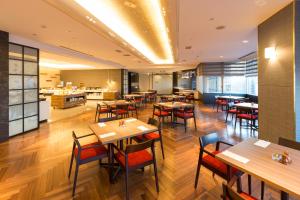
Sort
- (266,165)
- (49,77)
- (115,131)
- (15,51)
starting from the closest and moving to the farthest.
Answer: (266,165) → (115,131) → (15,51) → (49,77)

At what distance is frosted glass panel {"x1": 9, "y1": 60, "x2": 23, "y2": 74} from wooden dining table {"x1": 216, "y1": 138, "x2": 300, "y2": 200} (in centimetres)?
574

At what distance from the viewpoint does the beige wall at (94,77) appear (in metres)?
14.8

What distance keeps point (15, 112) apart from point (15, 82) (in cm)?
90

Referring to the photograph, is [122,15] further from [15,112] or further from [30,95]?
[15,112]

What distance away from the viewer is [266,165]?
1504 millimetres

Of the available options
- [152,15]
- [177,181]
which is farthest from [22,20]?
[177,181]

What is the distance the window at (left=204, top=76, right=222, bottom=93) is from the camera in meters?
11.3

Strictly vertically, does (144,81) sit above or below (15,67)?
above

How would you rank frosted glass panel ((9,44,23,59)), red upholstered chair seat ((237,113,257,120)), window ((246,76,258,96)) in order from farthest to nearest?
1. window ((246,76,258,96))
2. red upholstered chair seat ((237,113,257,120))
3. frosted glass panel ((9,44,23,59))

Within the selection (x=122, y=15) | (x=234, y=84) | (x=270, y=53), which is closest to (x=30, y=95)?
(x=122, y=15)

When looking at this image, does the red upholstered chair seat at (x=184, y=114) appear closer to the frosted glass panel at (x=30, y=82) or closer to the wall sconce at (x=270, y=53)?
the wall sconce at (x=270, y=53)

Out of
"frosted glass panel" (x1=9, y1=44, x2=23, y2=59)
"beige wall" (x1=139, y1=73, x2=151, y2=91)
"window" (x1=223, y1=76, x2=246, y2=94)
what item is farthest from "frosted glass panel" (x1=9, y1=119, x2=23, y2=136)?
"beige wall" (x1=139, y1=73, x2=151, y2=91)

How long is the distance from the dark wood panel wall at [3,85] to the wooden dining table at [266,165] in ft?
17.8

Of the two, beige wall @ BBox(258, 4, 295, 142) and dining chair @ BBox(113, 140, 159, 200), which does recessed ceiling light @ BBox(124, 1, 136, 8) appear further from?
beige wall @ BBox(258, 4, 295, 142)
